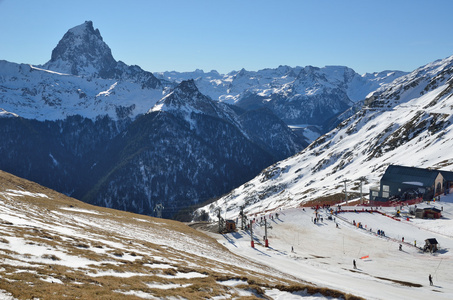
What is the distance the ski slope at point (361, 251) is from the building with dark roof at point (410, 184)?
7463 mm

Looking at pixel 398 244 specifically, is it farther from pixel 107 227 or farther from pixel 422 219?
pixel 107 227

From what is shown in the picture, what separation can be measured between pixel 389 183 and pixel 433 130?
75252 mm

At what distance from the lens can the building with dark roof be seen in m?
104

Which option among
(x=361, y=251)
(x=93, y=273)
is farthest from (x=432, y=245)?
(x=93, y=273)

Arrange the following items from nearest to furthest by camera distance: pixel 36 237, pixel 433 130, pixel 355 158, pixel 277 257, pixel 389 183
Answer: pixel 36 237, pixel 277 257, pixel 389 183, pixel 433 130, pixel 355 158

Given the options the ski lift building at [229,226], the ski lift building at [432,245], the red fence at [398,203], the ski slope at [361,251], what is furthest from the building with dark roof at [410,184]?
the ski lift building at [229,226]

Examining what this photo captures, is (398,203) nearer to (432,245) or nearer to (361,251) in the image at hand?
(432,245)

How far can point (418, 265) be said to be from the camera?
5909cm

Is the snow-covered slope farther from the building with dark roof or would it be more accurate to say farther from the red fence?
the building with dark roof

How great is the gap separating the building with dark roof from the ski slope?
7463 mm

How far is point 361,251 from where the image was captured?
228 ft

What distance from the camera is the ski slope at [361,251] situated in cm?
4769

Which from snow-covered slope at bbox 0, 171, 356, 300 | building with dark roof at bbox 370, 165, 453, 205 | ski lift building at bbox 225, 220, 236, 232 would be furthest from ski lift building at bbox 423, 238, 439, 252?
ski lift building at bbox 225, 220, 236, 232

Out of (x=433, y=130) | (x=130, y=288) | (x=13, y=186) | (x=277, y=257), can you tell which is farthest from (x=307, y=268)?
(x=433, y=130)
